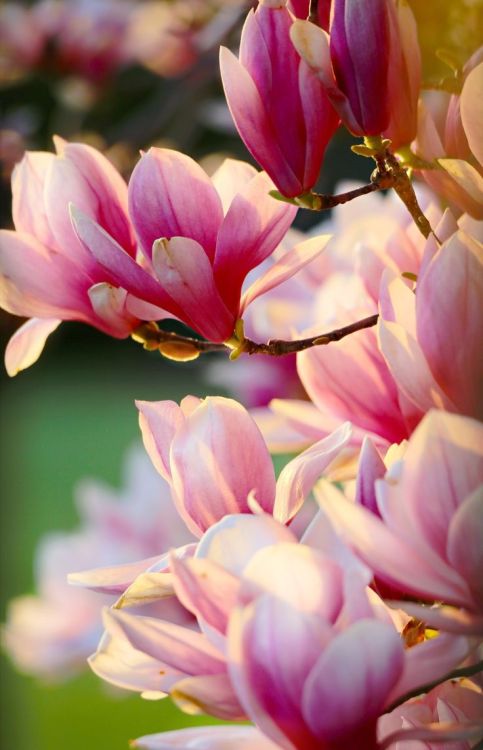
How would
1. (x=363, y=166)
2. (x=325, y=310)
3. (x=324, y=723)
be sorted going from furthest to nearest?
(x=363, y=166) < (x=325, y=310) < (x=324, y=723)

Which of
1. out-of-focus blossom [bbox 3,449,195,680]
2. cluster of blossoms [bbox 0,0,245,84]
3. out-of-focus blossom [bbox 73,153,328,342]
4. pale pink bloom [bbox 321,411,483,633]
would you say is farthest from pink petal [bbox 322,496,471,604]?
cluster of blossoms [bbox 0,0,245,84]

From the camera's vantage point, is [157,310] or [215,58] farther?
[215,58]

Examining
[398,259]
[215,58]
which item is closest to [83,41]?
[215,58]

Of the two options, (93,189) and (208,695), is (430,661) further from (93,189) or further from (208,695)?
(93,189)

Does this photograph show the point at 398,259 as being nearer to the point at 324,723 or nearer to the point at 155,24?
the point at 324,723

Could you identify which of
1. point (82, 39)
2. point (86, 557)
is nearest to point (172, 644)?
point (86, 557)

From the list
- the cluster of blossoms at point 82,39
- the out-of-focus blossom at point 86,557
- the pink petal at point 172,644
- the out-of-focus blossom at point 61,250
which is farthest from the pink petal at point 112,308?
the cluster of blossoms at point 82,39

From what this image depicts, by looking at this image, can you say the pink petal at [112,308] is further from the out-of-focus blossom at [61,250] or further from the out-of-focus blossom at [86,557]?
the out-of-focus blossom at [86,557]
